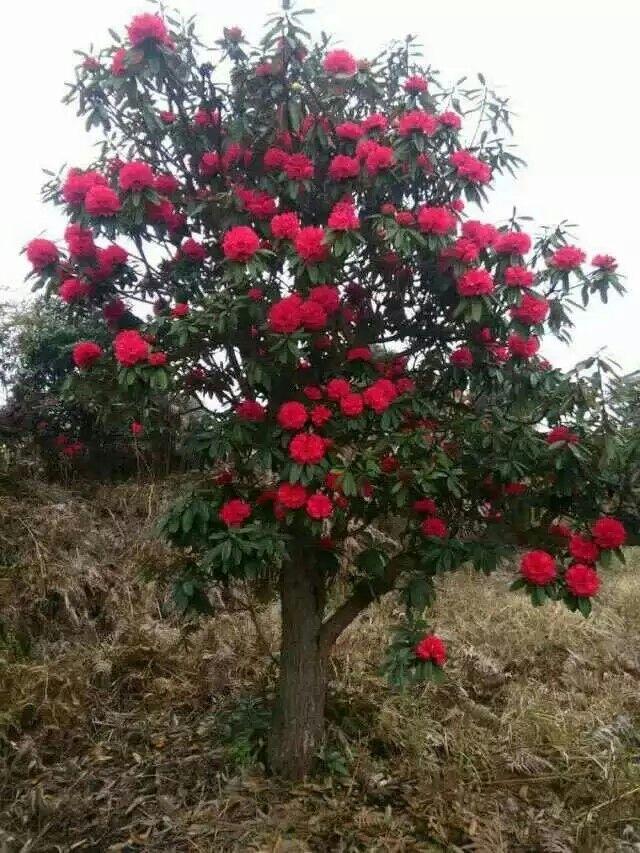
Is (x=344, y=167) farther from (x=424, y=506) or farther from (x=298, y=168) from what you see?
(x=424, y=506)

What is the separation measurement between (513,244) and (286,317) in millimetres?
864

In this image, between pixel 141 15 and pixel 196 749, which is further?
pixel 196 749

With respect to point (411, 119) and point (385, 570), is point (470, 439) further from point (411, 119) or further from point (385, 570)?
point (411, 119)

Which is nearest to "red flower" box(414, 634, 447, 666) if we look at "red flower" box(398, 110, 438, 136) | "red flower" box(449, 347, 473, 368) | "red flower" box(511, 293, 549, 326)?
"red flower" box(449, 347, 473, 368)

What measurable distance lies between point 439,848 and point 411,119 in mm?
2728

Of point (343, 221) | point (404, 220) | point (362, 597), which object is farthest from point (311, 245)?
point (362, 597)

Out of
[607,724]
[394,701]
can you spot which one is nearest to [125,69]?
[394,701]

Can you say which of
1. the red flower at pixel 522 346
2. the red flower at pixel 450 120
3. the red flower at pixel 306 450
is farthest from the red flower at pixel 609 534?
the red flower at pixel 450 120

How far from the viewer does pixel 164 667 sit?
3947 mm

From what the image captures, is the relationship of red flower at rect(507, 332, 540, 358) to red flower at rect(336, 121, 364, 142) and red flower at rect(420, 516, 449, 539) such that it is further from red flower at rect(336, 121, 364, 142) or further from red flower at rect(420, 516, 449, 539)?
red flower at rect(336, 121, 364, 142)

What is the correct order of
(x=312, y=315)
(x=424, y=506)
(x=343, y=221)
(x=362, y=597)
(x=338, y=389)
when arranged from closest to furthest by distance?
(x=343, y=221), (x=312, y=315), (x=338, y=389), (x=424, y=506), (x=362, y=597)

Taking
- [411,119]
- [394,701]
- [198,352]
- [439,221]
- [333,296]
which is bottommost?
[394,701]

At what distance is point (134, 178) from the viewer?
2338 millimetres

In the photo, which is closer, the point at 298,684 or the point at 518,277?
the point at 518,277
